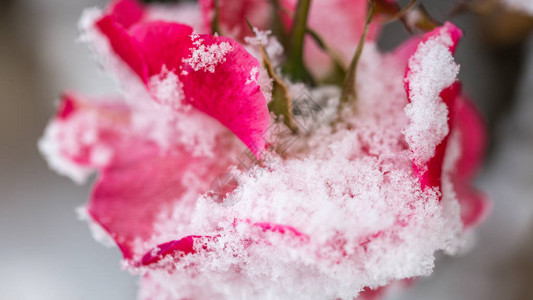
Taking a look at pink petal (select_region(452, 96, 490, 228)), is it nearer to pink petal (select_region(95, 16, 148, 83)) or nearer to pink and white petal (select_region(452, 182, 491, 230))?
pink and white petal (select_region(452, 182, 491, 230))

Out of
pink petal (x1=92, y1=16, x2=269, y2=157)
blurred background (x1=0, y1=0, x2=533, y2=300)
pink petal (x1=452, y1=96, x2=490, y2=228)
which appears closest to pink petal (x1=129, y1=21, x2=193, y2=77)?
pink petal (x1=92, y1=16, x2=269, y2=157)

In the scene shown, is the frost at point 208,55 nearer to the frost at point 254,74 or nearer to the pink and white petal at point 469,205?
the frost at point 254,74

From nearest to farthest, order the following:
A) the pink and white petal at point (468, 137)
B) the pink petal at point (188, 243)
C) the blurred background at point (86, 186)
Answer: the pink petal at point (188, 243)
the pink and white petal at point (468, 137)
the blurred background at point (86, 186)

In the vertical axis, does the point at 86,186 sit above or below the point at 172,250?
above

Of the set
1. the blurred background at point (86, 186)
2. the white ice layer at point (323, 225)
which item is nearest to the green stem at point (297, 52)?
the white ice layer at point (323, 225)

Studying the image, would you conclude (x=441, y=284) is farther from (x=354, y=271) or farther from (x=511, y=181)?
(x=354, y=271)

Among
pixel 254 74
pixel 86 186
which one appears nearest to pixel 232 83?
pixel 254 74

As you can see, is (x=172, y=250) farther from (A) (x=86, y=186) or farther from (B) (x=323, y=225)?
(A) (x=86, y=186)

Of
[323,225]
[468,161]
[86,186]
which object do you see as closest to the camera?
[323,225]
